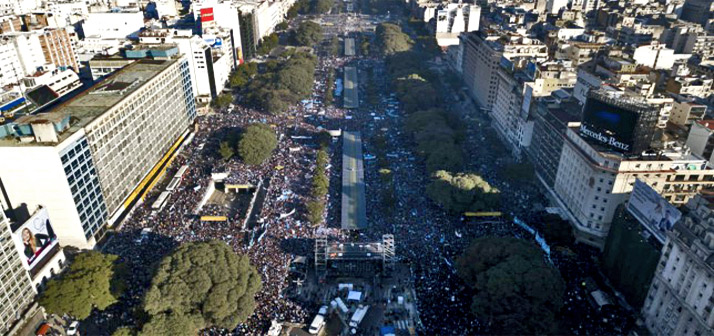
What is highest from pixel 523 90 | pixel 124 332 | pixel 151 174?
pixel 523 90

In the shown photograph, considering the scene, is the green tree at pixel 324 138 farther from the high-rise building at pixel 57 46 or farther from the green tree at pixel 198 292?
the high-rise building at pixel 57 46

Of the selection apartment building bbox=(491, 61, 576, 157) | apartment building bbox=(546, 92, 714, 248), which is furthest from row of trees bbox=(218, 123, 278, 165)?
apartment building bbox=(546, 92, 714, 248)

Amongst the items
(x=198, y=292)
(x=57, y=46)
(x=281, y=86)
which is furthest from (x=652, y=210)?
(x=57, y=46)

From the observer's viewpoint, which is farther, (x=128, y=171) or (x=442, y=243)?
(x=128, y=171)

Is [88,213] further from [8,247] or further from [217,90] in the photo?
[217,90]

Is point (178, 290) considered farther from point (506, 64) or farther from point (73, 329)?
point (506, 64)

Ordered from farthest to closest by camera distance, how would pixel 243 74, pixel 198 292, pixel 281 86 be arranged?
1. pixel 243 74
2. pixel 281 86
3. pixel 198 292

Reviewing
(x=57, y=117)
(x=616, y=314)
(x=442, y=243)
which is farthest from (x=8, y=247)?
(x=616, y=314)

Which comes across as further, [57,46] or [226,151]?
[57,46]
